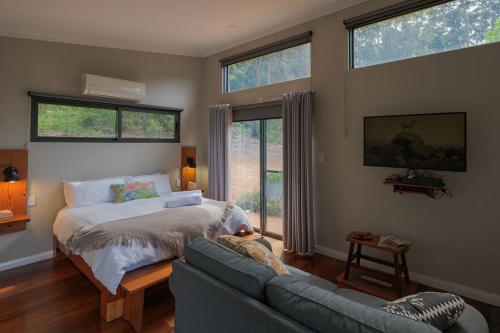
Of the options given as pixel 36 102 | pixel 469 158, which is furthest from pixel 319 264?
pixel 36 102

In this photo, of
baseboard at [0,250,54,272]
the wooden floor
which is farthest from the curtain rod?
baseboard at [0,250,54,272]

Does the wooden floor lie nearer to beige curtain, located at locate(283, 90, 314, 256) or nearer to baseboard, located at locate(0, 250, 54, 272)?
baseboard, located at locate(0, 250, 54, 272)

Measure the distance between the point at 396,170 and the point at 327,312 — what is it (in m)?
2.36

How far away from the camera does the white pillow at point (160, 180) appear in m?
4.25

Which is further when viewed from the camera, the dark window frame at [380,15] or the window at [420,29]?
the dark window frame at [380,15]

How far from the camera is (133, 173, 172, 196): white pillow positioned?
4.25 m

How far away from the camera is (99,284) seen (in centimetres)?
242

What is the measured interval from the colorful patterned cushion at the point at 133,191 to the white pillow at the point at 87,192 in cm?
10

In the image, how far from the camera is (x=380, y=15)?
3.07 metres

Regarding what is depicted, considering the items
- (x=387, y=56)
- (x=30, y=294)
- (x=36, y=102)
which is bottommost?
(x=30, y=294)

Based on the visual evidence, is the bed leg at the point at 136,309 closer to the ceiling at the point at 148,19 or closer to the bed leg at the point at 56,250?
the bed leg at the point at 56,250

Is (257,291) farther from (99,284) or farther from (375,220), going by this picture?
(375,220)

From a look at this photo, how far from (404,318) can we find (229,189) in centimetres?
379

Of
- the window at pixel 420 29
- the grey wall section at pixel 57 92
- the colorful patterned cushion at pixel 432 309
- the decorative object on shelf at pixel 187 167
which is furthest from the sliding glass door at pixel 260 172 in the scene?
the colorful patterned cushion at pixel 432 309
